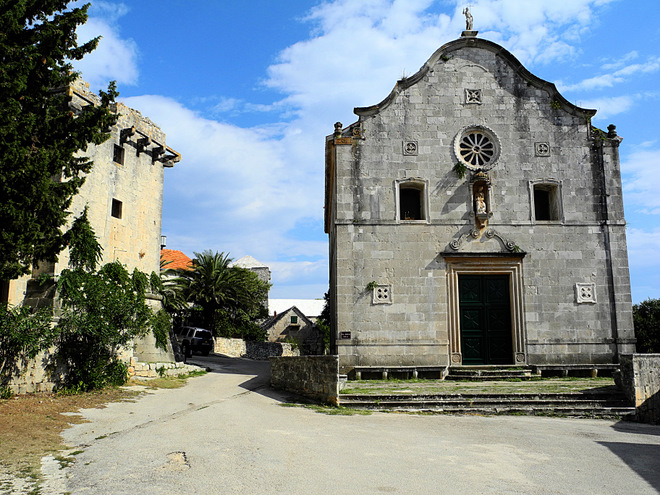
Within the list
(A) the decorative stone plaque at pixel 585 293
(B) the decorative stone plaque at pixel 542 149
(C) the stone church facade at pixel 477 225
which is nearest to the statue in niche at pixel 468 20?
(C) the stone church facade at pixel 477 225

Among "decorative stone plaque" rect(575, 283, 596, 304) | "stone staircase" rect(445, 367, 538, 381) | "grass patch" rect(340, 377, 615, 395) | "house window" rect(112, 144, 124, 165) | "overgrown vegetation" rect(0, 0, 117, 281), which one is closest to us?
"overgrown vegetation" rect(0, 0, 117, 281)

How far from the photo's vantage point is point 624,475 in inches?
282

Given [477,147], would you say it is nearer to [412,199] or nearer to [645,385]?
[412,199]

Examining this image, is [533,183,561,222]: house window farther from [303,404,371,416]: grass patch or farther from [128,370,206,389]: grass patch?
[128,370,206,389]: grass patch

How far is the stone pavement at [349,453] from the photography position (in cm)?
639

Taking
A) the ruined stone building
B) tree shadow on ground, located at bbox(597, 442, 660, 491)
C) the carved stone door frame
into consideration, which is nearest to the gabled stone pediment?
the carved stone door frame

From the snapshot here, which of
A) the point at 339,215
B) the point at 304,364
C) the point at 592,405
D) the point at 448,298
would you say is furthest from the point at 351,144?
the point at 592,405

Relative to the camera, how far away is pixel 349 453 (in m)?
7.91

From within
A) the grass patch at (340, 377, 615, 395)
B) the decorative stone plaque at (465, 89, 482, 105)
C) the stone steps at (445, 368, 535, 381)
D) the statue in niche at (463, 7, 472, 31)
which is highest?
the statue in niche at (463, 7, 472, 31)

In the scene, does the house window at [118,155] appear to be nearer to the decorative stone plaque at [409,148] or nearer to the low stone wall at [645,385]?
the decorative stone plaque at [409,148]

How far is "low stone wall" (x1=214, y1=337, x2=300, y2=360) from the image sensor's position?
3572 cm

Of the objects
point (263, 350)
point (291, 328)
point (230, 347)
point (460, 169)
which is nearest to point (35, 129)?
point (460, 169)

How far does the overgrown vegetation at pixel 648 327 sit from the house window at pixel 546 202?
9.58 m

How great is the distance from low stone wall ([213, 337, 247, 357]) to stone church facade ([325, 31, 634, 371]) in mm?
19752
